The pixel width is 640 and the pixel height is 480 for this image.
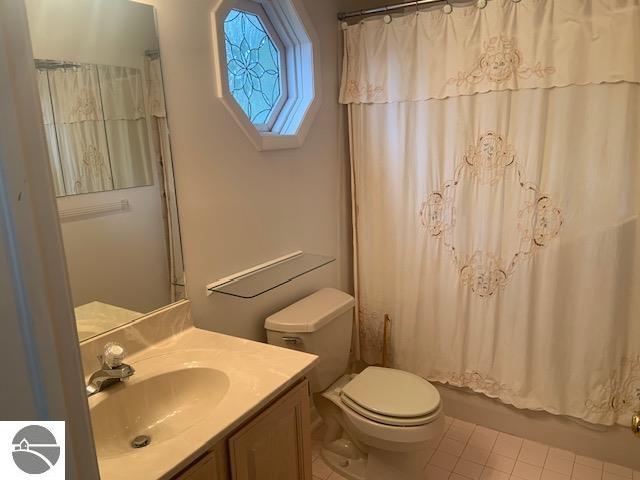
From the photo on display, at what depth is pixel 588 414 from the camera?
211cm

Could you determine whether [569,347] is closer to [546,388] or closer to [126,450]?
[546,388]

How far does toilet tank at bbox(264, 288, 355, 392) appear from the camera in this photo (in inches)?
77.0

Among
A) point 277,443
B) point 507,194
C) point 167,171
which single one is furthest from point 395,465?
point 167,171

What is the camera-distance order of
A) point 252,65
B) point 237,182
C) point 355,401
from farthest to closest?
point 252,65
point 355,401
point 237,182

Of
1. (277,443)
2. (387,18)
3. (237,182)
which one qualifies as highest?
(387,18)

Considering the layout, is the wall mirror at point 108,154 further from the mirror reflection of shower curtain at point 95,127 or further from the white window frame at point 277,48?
the white window frame at point 277,48

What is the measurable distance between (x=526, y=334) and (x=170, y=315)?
62.1 inches

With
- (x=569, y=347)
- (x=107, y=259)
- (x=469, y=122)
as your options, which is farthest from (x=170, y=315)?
(x=569, y=347)

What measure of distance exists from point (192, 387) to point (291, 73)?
4.97ft

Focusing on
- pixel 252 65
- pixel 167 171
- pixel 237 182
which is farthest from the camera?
pixel 252 65

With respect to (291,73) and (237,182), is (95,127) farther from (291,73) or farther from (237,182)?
(291,73)

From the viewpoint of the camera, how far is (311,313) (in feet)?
6.66

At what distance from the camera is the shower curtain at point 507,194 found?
189cm

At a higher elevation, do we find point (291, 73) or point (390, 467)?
point (291, 73)
